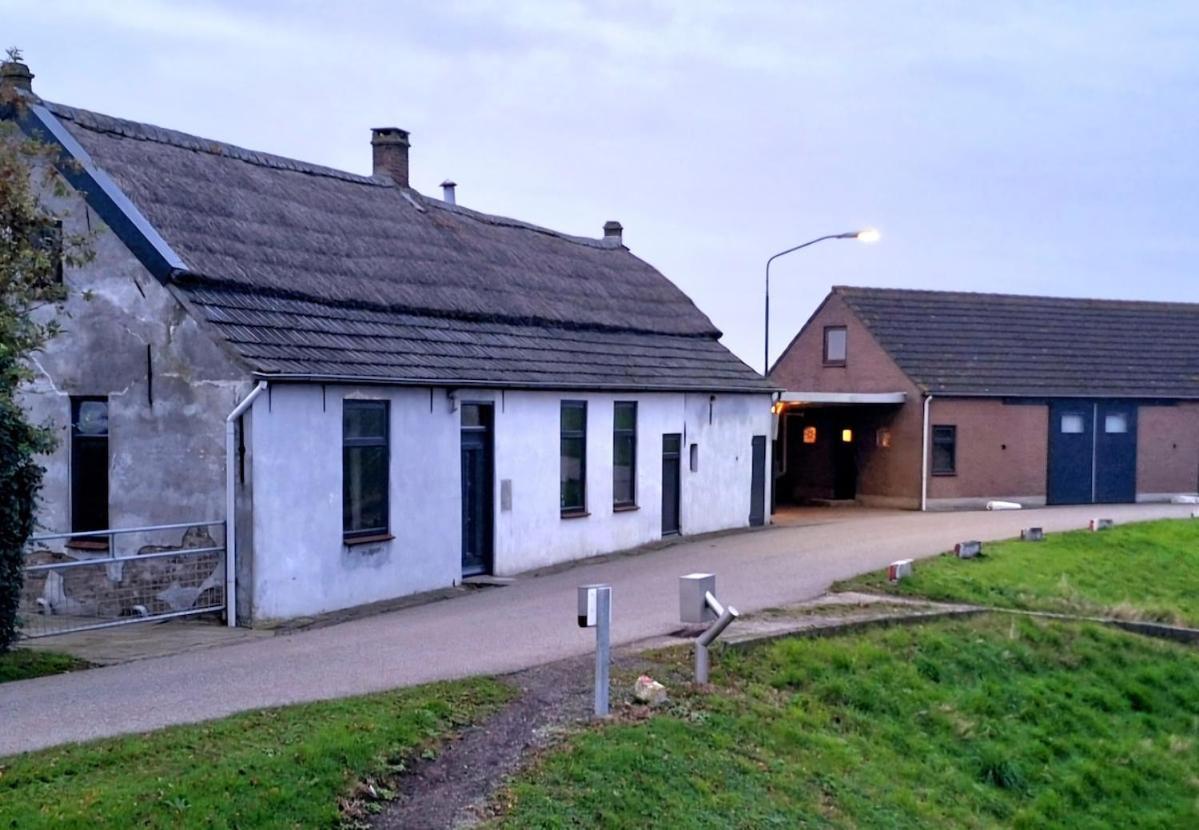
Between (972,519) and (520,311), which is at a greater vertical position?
(520,311)

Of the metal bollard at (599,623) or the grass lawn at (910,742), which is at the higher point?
the metal bollard at (599,623)

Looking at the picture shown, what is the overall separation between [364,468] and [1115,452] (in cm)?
2566

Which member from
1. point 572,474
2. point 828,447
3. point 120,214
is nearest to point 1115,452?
point 828,447

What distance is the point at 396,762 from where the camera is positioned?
9109 mm

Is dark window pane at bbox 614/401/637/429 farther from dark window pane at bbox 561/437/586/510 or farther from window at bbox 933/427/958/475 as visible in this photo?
window at bbox 933/427/958/475

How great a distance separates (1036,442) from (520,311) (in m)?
18.2

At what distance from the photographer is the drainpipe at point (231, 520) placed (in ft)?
49.6

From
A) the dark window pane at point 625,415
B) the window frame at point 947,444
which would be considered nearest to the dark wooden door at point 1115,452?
the window frame at point 947,444

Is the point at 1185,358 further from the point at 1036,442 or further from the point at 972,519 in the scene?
the point at 972,519

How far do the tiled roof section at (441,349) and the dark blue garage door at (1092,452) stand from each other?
471 inches

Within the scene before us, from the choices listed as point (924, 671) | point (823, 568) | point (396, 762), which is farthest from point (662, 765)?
point (823, 568)

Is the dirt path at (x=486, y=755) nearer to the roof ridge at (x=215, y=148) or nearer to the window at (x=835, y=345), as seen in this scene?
the roof ridge at (x=215, y=148)

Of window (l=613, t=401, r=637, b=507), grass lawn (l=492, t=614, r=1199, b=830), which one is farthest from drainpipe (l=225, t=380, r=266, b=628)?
window (l=613, t=401, r=637, b=507)

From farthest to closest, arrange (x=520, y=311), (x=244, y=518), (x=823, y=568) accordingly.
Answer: (x=520, y=311) → (x=823, y=568) → (x=244, y=518)
